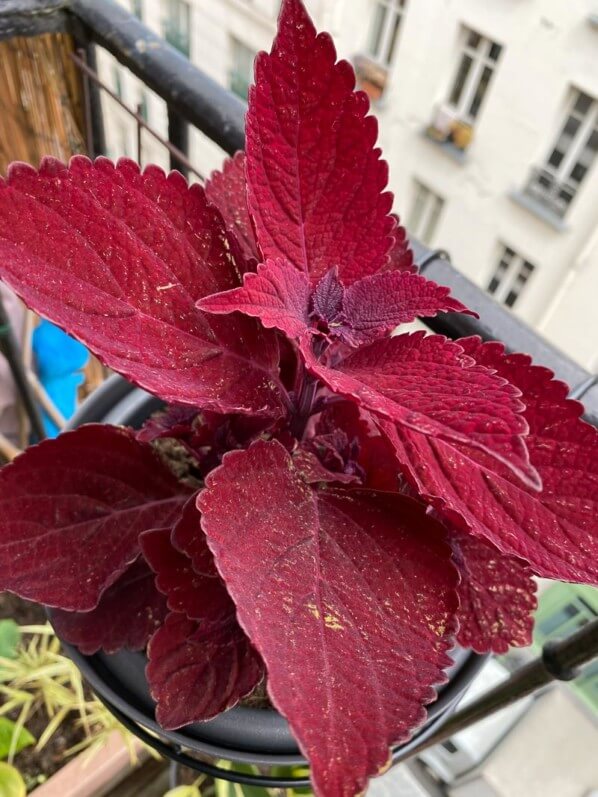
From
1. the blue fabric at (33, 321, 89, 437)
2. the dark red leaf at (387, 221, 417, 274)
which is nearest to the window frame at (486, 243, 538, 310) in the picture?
the blue fabric at (33, 321, 89, 437)

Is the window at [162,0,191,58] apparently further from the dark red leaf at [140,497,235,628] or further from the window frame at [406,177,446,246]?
the dark red leaf at [140,497,235,628]

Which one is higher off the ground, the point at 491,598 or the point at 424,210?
the point at 491,598

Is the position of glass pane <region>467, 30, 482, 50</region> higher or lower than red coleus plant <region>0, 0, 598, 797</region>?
lower

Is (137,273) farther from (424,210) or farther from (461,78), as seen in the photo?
(424,210)

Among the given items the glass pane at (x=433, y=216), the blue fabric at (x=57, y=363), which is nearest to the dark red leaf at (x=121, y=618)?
the blue fabric at (x=57, y=363)

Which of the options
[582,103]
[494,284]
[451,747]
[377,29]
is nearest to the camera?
[451,747]

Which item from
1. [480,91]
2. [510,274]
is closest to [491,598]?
[480,91]

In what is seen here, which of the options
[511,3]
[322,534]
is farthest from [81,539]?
[511,3]
